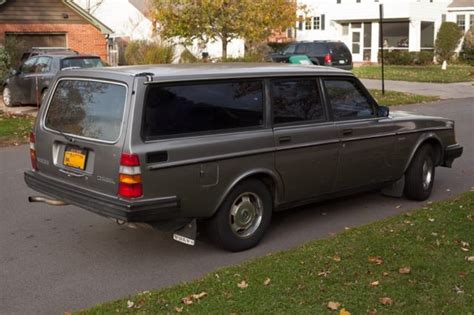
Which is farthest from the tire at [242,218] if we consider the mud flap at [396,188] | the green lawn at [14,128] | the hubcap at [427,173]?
the green lawn at [14,128]

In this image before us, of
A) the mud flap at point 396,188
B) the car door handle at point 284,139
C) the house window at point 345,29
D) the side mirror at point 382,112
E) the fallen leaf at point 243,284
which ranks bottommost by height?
the fallen leaf at point 243,284

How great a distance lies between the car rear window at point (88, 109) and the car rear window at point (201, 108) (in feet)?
0.93

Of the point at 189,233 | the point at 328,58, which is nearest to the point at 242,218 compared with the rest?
the point at 189,233

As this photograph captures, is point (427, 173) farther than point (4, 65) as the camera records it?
No

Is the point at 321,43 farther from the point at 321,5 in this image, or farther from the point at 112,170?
the point at 112,170

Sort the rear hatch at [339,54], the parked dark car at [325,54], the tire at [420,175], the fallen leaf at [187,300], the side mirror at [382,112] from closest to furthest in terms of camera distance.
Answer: the fallen leaf at [187,300]
the side mirror at [382,112]
the tire at [420,175]
the parked dark car at [325,54]
the rear hatch at [339,54]

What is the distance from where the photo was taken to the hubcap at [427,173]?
7.62 m

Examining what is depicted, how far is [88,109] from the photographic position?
18.0 feet

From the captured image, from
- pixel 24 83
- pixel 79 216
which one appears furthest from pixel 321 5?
pixel 79 216

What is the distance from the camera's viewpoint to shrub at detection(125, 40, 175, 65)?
21469 mm

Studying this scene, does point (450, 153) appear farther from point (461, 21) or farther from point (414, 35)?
point (461, 21)

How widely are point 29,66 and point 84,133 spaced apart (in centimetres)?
1302

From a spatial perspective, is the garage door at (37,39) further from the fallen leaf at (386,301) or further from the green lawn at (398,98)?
the fallen leaf at (386,301)

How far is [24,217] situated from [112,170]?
2.41m
